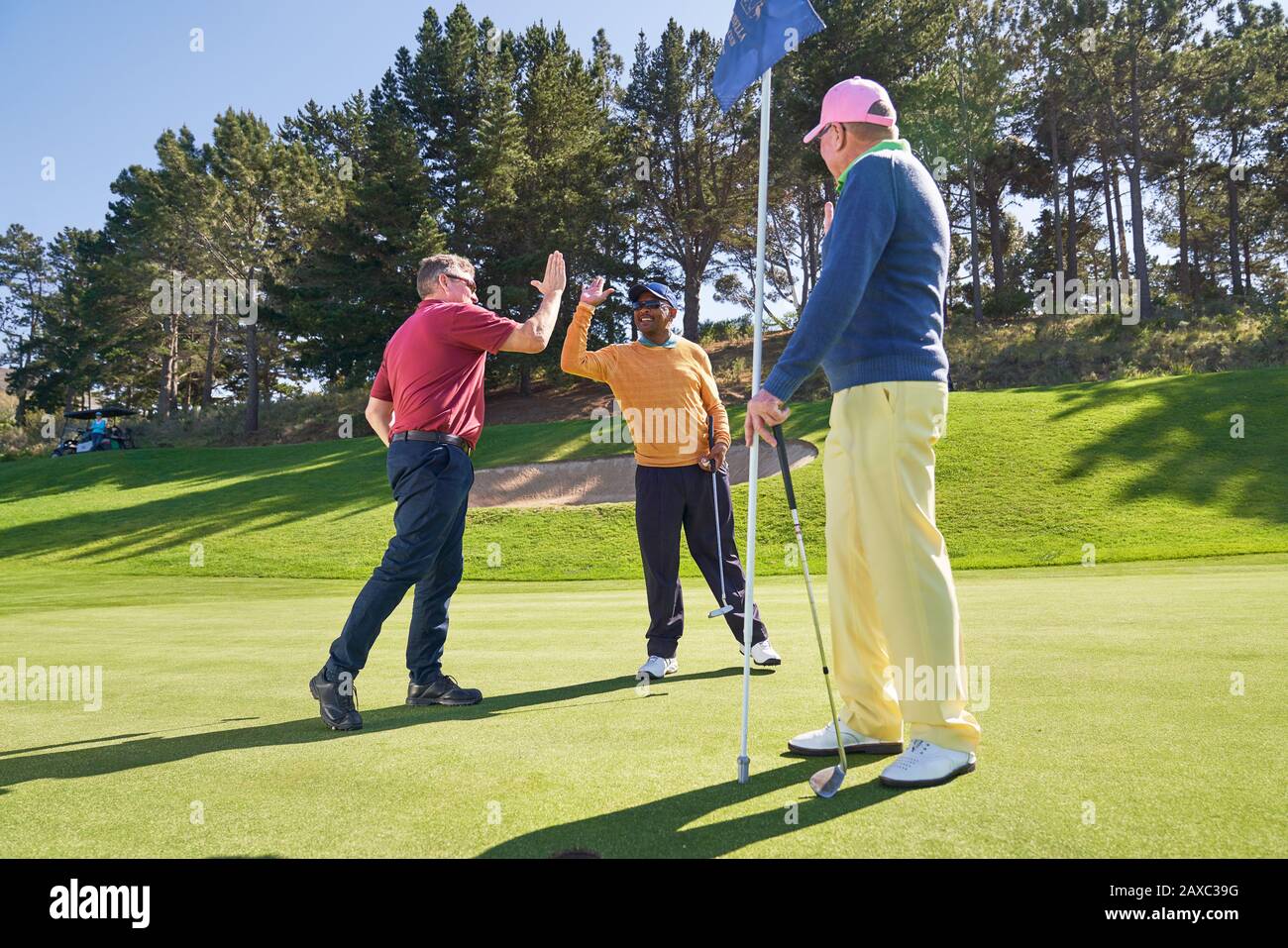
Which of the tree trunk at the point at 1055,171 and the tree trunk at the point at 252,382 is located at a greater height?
the tree trunk at the point at 1055,171

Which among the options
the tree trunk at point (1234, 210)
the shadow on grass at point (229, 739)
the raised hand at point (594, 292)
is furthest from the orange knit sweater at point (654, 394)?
the tree trunk at point (1234, 210)

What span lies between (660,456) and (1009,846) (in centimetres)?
389

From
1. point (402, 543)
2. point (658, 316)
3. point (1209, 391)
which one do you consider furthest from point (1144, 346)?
point (402, 543)

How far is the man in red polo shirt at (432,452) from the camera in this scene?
455cm

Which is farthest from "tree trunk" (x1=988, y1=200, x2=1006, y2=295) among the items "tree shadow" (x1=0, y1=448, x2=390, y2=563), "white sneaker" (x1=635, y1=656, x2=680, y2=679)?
"white sneaker" (x1=635, y1=656, x2=680, y2=679)

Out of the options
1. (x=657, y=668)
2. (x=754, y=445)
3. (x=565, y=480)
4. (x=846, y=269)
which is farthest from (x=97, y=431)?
(x=846, y=269)

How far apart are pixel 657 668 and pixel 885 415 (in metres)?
2.58

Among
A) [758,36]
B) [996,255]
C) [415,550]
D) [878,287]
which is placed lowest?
[415,550]

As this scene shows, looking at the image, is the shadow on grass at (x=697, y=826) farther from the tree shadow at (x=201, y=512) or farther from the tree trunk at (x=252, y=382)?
the tree trunk at (x=252, y=382)

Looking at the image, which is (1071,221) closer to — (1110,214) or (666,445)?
(1110,214)

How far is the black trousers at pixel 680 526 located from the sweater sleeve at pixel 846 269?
2.66 meters

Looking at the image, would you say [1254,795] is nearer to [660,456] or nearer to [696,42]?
[660,456]

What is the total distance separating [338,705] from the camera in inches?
167

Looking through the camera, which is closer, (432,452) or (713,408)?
(432,452)
